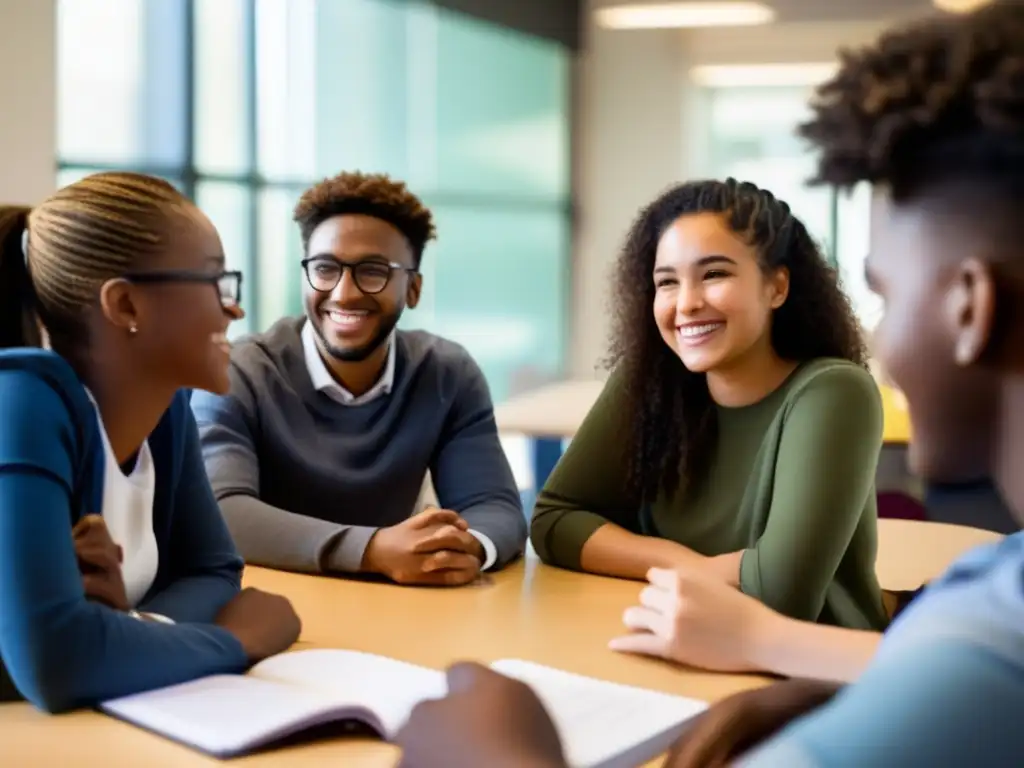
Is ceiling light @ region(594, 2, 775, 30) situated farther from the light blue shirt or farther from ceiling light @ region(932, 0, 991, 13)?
the light blue shirt

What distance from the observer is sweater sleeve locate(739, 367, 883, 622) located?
165 cm

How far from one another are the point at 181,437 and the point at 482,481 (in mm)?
741


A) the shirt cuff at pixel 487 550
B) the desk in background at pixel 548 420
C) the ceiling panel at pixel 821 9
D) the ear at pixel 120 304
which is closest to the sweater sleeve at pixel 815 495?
the shirt cuff at pixel 487 550

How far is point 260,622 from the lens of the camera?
57.9 inches

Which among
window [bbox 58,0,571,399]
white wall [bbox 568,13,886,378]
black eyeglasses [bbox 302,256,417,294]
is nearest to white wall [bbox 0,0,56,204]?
window [bbox 58,0,571,399]

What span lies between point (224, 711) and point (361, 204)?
1183 millimetres

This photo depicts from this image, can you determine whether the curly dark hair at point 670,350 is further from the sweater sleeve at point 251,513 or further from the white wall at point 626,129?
the white wall at point 626,129

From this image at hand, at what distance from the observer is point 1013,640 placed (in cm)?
56

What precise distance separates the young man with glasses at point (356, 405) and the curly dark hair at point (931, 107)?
1363 millimetres

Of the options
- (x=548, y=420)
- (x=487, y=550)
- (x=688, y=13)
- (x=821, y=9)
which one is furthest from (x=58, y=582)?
(x=821, y=9)

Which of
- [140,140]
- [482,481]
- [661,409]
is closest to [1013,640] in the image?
[661,409]

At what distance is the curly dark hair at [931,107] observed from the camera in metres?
0.65

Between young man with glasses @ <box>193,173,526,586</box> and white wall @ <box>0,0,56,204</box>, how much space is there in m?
1.53

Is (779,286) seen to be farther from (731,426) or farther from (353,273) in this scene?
(353,273)
